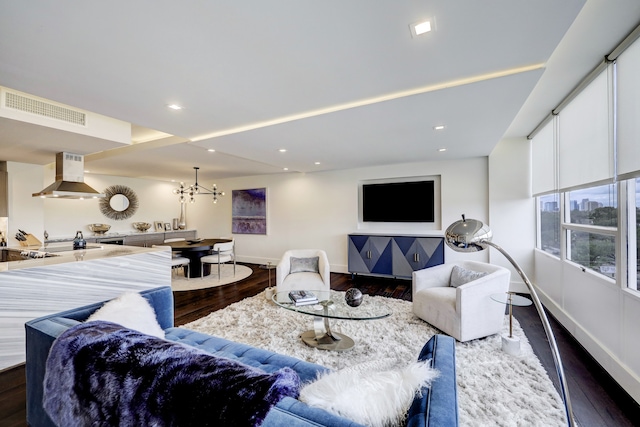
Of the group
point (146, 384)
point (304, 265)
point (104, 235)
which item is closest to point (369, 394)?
point (146, 384)

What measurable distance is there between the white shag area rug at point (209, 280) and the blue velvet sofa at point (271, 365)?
2810 millimetres

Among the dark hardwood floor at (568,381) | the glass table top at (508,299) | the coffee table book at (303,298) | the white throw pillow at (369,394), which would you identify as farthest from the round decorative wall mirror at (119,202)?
the glass table top at (508,299)

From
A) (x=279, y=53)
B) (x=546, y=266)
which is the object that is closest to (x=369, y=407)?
(x=279, y=53)

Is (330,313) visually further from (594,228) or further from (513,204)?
(513,204)

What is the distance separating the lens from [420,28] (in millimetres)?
1475

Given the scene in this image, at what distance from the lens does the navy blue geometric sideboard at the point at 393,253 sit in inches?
181

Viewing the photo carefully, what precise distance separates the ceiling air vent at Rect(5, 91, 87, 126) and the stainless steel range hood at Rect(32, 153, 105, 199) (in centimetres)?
123

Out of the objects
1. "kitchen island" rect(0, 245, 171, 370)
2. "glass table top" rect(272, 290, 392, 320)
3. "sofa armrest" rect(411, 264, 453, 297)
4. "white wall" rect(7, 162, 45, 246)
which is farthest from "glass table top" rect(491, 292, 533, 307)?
"white wall" rect(7, 162, 45, 246)

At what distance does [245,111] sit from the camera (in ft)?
8.52

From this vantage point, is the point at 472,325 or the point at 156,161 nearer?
the point at 472,325

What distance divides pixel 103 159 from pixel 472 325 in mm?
6219

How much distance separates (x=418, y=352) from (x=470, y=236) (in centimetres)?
167

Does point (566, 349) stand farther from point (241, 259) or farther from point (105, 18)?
point (241, 259)

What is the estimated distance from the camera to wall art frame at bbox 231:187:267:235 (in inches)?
271
